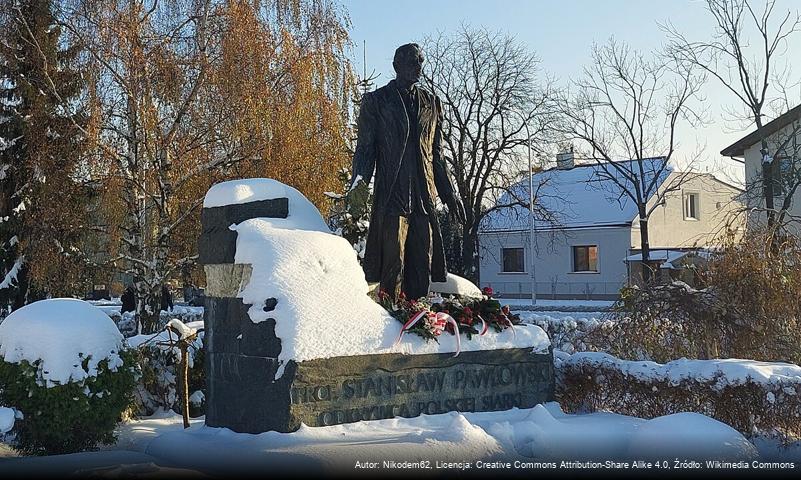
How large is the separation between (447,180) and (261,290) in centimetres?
253

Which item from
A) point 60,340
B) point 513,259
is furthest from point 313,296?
point 513,259

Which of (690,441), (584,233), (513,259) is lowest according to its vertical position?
(690,441)

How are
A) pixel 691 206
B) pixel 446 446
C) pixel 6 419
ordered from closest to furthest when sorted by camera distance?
1. pixel 446 446
2. pixel 6 419
3. pixel 691 206

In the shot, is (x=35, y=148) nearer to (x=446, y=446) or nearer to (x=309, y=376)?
(x=309, y=376)

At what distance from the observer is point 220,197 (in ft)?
20.7

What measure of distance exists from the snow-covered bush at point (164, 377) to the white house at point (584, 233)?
1110 inches

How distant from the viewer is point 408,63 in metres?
7.05

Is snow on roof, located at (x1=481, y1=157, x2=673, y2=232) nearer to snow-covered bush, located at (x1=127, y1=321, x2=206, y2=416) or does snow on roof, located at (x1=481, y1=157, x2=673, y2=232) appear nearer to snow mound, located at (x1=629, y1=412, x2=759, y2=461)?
snow-covered bush, located at (x1=127, y1=321, x2=206, y2=416)

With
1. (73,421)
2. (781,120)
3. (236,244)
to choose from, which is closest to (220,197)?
(236,244)

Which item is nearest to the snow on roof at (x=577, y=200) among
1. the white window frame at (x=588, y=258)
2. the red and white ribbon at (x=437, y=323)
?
the white window frame at (x=588, y=258)

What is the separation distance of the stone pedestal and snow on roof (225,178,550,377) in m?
0.07

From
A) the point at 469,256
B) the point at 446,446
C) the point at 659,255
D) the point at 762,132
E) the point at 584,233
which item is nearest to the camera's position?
the point at 446,446

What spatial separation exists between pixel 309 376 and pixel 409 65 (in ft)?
10.1

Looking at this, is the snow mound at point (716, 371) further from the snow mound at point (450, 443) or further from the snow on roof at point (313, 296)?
the snow on roof at point (313, 296)
